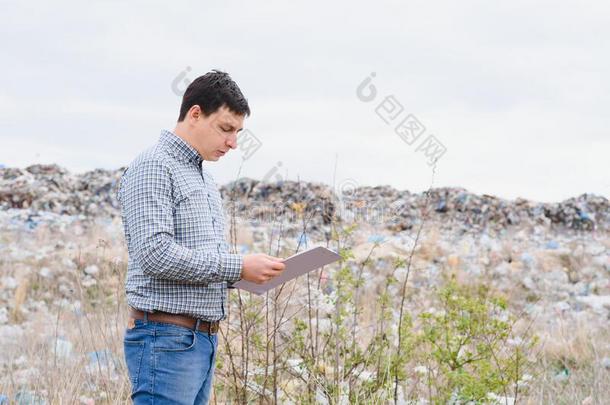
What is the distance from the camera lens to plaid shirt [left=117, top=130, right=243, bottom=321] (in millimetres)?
1963

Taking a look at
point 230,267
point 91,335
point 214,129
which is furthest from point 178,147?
point 91,335

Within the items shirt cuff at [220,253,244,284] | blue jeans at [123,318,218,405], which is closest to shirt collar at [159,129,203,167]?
shirt cuff at [220,253,244,284]

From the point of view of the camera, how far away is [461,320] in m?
2.88

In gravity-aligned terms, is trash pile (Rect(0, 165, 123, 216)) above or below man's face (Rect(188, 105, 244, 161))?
above

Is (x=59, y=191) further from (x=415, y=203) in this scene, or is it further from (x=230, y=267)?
(x=230, y=267)

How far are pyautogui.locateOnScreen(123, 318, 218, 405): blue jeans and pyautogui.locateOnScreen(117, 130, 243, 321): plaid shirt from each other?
58 mm

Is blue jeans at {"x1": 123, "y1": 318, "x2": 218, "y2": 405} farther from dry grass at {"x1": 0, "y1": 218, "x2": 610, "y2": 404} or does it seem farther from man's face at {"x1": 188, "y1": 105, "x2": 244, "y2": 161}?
dry grass at {"x1": 0, "y1": 218, "x2": 610, "y2": 404}

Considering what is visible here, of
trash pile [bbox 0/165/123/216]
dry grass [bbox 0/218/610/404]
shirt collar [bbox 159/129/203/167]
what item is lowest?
dry grass [bbox 0/218/610/404]

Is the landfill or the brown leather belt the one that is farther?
the landfill

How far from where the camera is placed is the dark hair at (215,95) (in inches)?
85.1

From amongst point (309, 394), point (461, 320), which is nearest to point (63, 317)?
point (309, 394)

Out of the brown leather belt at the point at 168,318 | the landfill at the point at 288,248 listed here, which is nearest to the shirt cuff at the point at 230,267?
the brown leather belt at the point at 168,318

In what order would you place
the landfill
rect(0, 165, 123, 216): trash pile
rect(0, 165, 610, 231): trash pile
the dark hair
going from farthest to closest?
rect(0, 165, 123, 216): trash pile, rect(0, 165, 610, 231): trash pile, the landfill, the dark hair

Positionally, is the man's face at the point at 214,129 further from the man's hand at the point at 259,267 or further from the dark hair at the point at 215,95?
the man's hand at the point at 259,267
